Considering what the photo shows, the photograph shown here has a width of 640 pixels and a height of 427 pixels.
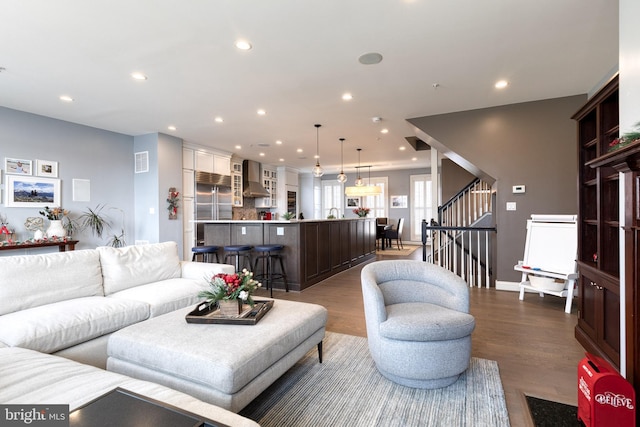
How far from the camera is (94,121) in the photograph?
213 inches

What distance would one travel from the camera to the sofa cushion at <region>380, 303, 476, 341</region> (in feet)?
6.40

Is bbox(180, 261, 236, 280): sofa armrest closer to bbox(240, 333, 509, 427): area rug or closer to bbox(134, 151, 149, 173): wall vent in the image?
bbox(240, 333, 509, 427): area rug

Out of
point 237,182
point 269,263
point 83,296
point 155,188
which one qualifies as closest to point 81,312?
point 83,296

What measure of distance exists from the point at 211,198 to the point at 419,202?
709cm

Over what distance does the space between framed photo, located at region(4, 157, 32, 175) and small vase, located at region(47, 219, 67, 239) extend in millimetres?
847

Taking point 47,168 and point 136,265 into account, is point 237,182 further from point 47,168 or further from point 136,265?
point 136,265

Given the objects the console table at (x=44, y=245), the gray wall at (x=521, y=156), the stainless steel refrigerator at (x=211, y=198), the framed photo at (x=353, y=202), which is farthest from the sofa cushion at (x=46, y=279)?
the framed photo at (x=353, y=202)

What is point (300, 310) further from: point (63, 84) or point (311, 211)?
point (311, 211)

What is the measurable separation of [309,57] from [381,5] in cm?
99

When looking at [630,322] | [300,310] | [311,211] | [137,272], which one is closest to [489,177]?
[630,322]

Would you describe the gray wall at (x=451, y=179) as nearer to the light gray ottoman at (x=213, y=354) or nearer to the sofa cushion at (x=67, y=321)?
the light gray ottoman at (x=213, y=354)

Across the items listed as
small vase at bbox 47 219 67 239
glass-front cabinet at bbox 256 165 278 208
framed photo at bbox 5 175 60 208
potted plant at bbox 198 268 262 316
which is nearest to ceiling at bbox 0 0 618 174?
framed photo at bbox 5 175 60 208

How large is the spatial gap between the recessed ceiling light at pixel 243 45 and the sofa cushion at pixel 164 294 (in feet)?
7.80

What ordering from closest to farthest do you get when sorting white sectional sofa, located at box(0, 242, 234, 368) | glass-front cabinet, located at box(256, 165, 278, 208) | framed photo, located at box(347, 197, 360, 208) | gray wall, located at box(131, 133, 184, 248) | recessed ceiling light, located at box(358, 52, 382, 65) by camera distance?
1. white sectional sofa, located at box(0, 242, 234, 368)
2. recessed ceiling light, located at box(358, 52, 382, 65)
3. gray wall, located at box(131, 133, 184, 248)
4. glass-front cabinet, located at box(256, 165, 278, 208)
5. framed photo, located at box(347, 197, 360, 208)
